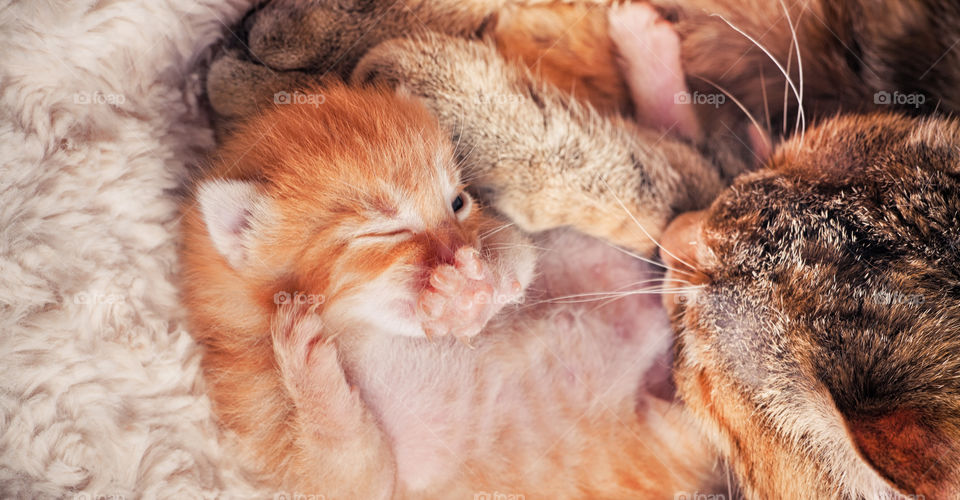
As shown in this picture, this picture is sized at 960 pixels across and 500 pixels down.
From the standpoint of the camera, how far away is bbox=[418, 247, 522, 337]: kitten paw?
0.90 metres

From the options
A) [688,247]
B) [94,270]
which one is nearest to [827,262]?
[688,247]

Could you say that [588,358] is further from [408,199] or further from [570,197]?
[408,199]

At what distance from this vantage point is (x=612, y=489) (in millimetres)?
1083

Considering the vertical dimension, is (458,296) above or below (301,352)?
above

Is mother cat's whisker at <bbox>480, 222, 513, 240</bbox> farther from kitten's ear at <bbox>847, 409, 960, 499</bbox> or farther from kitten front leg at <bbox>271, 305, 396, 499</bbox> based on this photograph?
kitten's ear at <bbox>847, 409, 960, 499</bbox>

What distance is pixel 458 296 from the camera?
90 cm

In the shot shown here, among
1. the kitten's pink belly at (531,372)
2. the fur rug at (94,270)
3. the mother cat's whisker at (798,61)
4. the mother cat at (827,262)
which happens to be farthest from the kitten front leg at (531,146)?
the fur rug at (94,270)

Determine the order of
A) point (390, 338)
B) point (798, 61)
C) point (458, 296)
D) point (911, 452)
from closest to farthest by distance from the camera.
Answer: point (911, 452) < point (458, 296) < point (390, 338) < point (798, 61)

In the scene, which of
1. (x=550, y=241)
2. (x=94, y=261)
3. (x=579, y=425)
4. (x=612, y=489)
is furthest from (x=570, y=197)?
(x=94, y=261)

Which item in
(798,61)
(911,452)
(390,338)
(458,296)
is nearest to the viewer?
(911,452)

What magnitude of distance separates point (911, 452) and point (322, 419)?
804 mm

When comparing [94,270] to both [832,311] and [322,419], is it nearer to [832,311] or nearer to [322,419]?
[322,419]

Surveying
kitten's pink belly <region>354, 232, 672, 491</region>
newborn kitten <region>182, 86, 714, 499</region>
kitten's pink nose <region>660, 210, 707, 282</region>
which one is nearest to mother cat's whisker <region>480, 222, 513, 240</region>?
newborn kitten <region>182, 86, 714, 499</region>

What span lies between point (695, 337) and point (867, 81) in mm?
614
